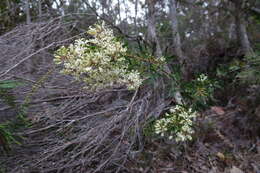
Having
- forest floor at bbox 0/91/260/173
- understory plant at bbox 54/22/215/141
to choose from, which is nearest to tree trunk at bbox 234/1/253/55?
forest floor at bbox 0/91/260/173

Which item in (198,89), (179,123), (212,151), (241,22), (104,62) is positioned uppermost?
(241,22)

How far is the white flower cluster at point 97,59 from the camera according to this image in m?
1.34

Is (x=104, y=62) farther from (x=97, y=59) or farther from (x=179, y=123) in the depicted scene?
(x=179, y=123)

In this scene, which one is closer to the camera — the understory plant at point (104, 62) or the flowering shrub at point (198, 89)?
the understory plant at point (104, 62)

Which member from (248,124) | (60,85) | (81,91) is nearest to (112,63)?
(81,91)

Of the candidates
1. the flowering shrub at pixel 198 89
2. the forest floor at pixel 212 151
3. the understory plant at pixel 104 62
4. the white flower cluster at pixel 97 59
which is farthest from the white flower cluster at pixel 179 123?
the forest floor at pixel 212 151

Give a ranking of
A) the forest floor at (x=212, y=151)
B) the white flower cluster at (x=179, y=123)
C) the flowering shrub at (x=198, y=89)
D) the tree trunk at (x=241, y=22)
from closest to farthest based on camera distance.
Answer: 1. the white flower cluster at (x=179, y=123)
2. the flowering shrub at (x=198, y=89)
3. the forest floor at (x=212, y=151)
4. the tree trunk at (x=241, y=22)

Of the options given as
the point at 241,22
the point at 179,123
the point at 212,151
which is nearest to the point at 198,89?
the point at 179,123

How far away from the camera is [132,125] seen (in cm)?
240

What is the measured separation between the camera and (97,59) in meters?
1.34

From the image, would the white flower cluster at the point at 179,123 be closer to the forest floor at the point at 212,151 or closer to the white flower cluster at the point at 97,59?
the white flower cluster at the point at 97,59

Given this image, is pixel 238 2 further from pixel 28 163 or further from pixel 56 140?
pixel 28 163

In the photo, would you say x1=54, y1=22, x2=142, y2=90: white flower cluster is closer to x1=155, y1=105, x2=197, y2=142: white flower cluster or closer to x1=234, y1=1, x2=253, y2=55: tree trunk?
x1=155, y1=105, x2=197, y2=142: white flower cluster

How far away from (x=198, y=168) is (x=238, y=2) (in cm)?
243
